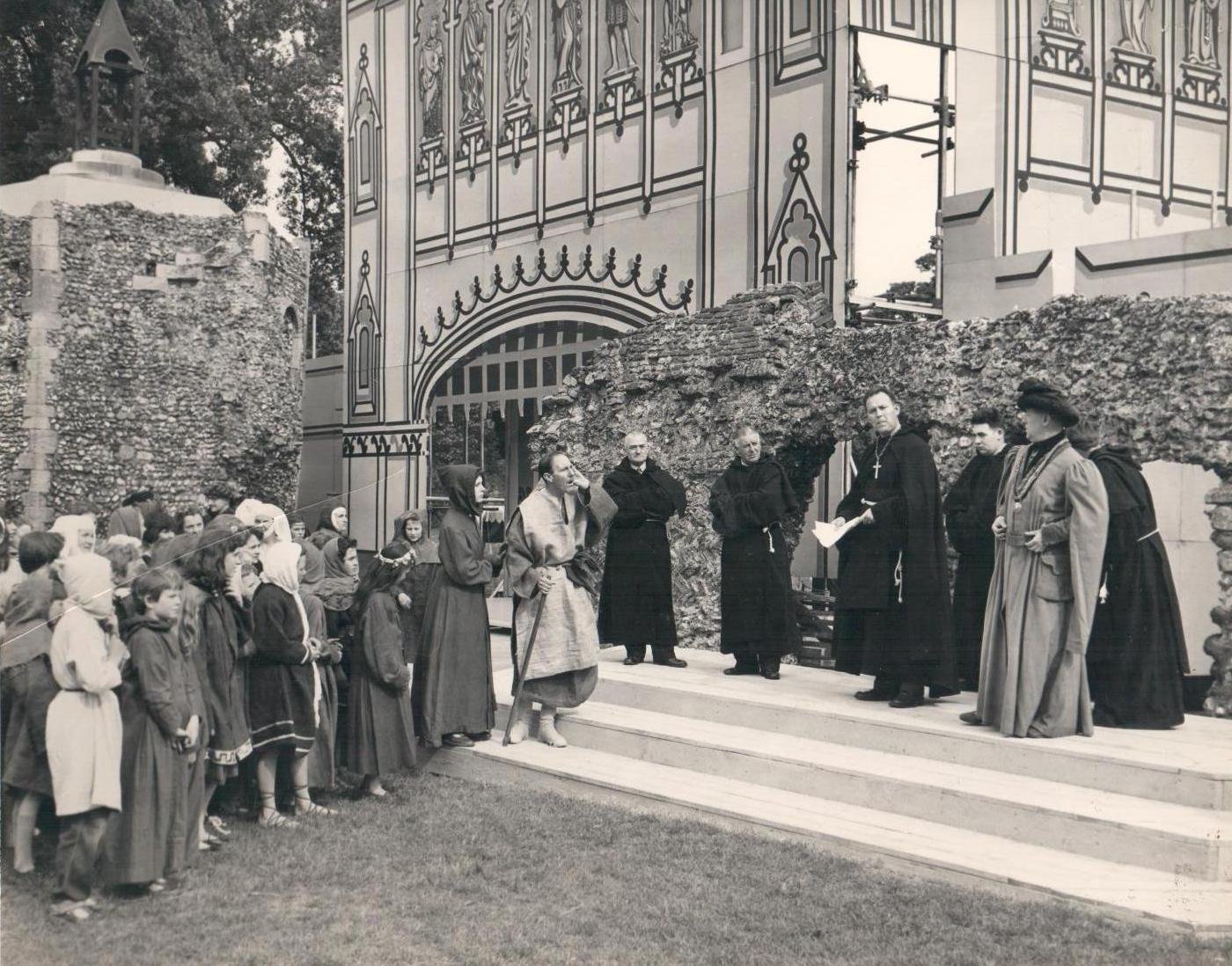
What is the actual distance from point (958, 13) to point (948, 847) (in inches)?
361

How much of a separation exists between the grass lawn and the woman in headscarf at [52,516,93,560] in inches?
51.4

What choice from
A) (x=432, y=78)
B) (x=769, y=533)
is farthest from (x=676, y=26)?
(x=769, y=533)

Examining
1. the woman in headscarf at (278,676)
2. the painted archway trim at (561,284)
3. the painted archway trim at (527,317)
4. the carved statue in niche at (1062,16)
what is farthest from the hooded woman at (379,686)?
the carved statue in niche at (1062,16)

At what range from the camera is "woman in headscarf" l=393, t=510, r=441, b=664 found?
6387mm

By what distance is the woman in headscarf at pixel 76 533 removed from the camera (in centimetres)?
535

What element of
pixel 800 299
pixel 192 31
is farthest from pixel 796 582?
pixel 192 31

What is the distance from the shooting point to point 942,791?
4.92m

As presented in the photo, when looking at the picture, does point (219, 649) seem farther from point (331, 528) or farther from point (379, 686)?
point (331, 528)

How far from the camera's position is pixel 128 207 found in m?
15.9

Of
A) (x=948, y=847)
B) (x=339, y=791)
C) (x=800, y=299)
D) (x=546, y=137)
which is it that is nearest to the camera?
(x=948, y=847)

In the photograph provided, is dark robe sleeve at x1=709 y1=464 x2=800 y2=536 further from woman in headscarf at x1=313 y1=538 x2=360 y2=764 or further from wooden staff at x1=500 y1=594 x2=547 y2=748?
woman in headscarf at x1=313 y1=538 x2=360 y2=764

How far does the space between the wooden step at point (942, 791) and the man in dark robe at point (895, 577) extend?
0.73 metres

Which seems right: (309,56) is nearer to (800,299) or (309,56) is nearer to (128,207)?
(128,207)

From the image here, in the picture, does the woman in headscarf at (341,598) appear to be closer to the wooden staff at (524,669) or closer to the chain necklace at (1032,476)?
the wooden staff at (524,669)
